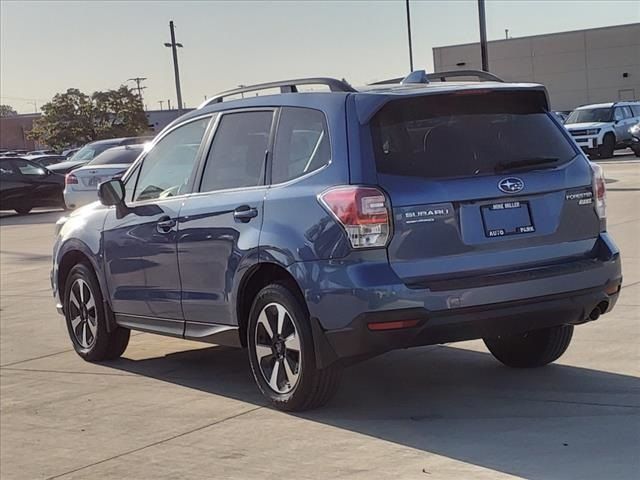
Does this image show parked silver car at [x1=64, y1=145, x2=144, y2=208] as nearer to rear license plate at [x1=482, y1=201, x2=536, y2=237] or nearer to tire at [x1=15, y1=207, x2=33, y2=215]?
tire at [x1=15, y1=207, x2=33, y2=215]

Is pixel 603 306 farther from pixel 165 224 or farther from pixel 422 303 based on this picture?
pixel 165 224

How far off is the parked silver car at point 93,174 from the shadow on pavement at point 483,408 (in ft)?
43.2

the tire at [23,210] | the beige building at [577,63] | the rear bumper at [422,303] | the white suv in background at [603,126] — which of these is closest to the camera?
the rear bumper at [422,303]

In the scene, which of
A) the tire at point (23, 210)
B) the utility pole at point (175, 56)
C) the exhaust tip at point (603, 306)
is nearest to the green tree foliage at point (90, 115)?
the utility pole at point (175, 56)

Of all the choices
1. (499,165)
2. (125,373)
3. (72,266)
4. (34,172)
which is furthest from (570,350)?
(34,172)

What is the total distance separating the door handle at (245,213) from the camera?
5.87 m

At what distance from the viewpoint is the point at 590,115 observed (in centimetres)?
2995

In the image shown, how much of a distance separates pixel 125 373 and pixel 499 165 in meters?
3.38

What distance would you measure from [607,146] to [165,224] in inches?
1003

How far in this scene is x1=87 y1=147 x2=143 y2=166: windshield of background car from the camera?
67.1 feet

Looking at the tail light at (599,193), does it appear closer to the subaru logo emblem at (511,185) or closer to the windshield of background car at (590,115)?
the subaru logo emblem at (511,185)

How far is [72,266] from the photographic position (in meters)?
8.06

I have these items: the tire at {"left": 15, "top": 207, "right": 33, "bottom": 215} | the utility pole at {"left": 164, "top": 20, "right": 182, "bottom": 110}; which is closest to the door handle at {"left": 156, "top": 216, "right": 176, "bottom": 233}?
the tire at {"left": 15, "top": 207, "right": 33, "bottom": 215}

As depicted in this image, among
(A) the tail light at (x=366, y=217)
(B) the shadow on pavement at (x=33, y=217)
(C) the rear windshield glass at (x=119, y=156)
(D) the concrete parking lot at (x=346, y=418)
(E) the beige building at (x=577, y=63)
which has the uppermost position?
(E) the beige building at (x=577, y=63)
